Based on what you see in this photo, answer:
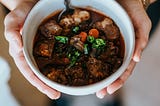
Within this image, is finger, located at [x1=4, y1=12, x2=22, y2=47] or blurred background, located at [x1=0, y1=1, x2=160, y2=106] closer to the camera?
finger, located at [x1=4, y1=12, x2=22, y2=47]

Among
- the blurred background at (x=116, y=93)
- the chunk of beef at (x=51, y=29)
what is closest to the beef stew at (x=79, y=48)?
the chunk of beef at (x=51, y=29)

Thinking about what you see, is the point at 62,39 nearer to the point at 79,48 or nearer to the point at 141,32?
the point at 79,48

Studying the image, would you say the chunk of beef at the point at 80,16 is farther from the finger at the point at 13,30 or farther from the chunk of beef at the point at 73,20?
the finger at the point at 13,30

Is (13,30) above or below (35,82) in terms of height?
above

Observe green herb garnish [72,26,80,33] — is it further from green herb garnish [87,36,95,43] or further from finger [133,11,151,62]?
finger [133,11,151,62]

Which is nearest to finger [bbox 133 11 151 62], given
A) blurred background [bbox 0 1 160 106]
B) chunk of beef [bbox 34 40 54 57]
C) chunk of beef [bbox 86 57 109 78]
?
chunk of beef [bbox 86 57 109 78]

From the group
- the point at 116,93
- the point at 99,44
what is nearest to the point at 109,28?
the point at 99,44
